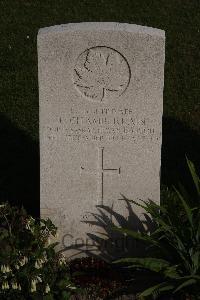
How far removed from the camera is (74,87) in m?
4.82

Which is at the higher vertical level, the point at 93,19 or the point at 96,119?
the point at 93,19

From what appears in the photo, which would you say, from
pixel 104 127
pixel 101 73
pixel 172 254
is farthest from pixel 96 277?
pixel 101 73

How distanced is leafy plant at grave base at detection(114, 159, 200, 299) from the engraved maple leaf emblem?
3.02ft

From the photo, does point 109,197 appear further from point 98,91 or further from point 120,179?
point 98,91

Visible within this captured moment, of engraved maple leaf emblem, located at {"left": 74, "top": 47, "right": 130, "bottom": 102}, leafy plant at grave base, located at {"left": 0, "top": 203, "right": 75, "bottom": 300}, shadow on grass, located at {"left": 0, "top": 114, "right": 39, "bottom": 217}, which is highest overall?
engraved maple leaf emblem, located at {"left": 74, "top": 47, "right": 130, "bottom": 102}

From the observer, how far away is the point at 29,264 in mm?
4461

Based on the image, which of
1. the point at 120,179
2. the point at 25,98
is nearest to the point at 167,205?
the point at 120,179

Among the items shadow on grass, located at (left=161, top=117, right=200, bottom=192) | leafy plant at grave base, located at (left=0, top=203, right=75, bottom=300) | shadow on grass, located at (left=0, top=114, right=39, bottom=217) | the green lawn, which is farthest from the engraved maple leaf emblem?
shadow on grass, located at (left=161, top=117, right=200, bottom=192)

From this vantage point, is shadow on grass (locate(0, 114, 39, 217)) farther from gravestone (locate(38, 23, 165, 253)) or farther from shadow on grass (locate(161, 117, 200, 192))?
shadow on grass (locate(161, 117, 200, 192))

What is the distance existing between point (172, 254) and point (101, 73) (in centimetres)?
149

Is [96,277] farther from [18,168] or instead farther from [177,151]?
[177,151]

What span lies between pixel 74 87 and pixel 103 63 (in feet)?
0.96

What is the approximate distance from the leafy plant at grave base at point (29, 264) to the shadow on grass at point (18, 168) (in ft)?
3.59

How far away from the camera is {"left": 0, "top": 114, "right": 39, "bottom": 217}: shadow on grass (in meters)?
6.19
